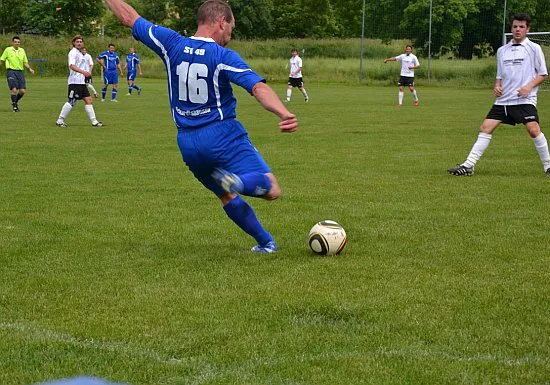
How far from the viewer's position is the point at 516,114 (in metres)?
11.4

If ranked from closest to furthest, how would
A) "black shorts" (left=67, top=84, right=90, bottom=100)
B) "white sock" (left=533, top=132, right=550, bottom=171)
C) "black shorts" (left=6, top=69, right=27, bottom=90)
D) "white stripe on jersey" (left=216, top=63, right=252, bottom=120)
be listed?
1. "white stripe on jersey" (left=216, top=63, right=252, bottom=120)
2. "white sock" (left=533, top=132, right=550, bottom=171)
3. "black shorts" (left=67, top=84, right=90, bottom=100)
4. "black shorts" (left=6, top=69, right=27, bottom=90)

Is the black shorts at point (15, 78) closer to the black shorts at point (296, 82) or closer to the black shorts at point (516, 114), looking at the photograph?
the black shorts at point (296, 82)

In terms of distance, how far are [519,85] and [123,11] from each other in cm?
654

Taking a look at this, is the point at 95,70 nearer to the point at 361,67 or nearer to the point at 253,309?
the point at 361,67

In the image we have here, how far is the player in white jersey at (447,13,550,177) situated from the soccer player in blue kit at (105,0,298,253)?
19.5ft

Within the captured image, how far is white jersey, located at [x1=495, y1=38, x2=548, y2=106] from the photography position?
11.3m

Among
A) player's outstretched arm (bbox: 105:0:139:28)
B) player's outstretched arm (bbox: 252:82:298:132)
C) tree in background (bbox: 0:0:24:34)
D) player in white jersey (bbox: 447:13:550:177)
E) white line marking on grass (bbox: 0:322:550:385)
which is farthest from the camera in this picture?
tree in background (bbox: 0:0:24:34)

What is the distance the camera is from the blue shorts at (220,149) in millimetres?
6293

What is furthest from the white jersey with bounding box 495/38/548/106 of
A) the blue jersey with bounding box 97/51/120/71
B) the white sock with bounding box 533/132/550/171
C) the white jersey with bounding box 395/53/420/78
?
the blue jersey with bounding box 97/51/120/71

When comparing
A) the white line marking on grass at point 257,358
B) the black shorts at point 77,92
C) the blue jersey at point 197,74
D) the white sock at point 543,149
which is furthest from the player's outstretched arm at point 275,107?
the black shorts at point 77,92

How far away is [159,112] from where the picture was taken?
2467 centimetres

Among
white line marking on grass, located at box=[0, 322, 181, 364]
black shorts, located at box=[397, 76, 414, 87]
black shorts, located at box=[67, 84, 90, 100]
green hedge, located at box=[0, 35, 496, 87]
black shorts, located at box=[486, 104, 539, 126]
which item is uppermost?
black shorts, located at box=[486, 104, 539, 126]

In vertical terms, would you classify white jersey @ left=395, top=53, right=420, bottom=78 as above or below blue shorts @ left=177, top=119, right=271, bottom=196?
below

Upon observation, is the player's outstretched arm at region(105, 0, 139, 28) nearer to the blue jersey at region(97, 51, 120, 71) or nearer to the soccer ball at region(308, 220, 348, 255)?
the soccer ball at region(308, 220, 348, 255)
